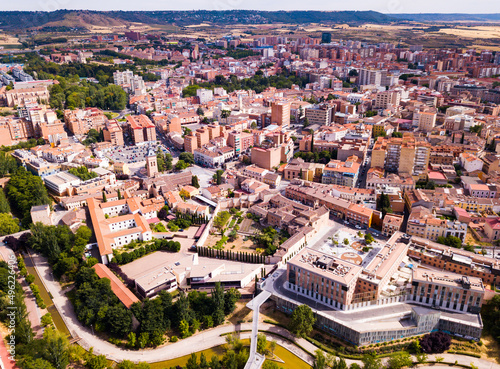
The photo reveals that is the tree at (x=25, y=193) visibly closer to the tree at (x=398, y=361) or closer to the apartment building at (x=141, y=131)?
the apartment building at (x=141, y=131)

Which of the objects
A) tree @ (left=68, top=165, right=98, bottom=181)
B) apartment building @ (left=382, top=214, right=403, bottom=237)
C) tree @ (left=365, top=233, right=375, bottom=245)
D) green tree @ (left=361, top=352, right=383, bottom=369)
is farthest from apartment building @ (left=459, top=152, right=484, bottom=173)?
tree @ (left=68, top=165, right=98, bottom=181)

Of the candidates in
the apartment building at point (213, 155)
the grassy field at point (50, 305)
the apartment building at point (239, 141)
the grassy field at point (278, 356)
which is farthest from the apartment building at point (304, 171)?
the grassy field at point (50, 305)

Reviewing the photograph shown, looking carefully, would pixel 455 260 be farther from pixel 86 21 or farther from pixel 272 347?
pixel 86 21

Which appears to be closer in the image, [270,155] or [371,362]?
[371,362]

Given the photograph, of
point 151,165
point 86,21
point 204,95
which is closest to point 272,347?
point 151,165

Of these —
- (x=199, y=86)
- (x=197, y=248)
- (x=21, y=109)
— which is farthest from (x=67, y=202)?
(x=199, y=86)

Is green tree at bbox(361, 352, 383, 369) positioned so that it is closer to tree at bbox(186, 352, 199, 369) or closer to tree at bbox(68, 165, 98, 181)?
tree at bbox(186, 352, 199, 369)
